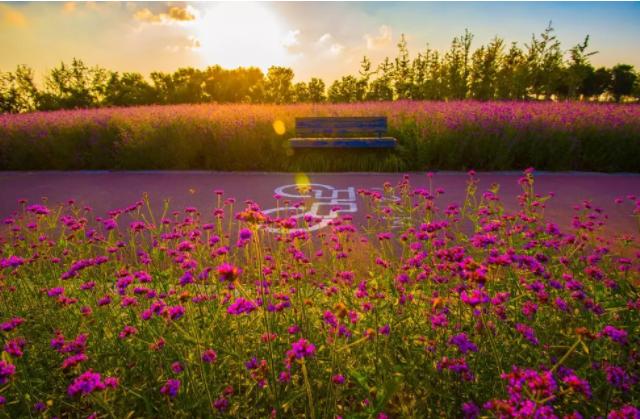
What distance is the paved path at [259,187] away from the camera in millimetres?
5738

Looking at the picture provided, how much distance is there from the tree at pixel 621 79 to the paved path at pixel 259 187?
6825 cm

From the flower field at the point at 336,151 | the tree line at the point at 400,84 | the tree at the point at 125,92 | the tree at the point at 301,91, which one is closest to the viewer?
the flower field at the point at 336,151

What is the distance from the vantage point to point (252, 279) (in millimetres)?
3320

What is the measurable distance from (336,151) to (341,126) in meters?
1.28

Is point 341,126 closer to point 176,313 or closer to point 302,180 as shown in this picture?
point 302,180

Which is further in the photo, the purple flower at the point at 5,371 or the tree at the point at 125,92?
the tree at the point at 125,92

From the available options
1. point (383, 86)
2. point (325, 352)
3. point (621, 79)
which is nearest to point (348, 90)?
point (383, 86)

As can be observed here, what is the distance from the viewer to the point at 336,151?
368 inches

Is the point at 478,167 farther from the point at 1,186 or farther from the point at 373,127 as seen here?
the point at 1,186

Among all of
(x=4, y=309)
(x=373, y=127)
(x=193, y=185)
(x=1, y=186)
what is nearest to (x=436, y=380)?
(x=4, y=309)

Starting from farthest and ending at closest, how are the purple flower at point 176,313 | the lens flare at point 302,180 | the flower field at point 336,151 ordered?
the flower field at point 336,151
the lens flare at point 302,180
the purple flower at point 176,313

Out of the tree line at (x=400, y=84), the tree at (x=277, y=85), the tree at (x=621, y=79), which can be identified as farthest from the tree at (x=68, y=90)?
the tree at (x=621, y=79)

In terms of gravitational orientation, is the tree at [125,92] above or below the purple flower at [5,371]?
above

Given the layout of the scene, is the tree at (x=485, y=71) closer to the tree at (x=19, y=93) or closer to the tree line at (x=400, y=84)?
the tree line at (x=400, y=84)
